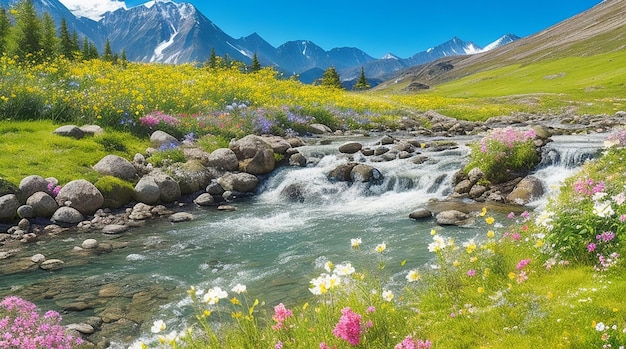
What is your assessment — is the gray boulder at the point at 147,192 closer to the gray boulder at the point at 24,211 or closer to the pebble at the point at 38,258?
the gray boulder at the point at 24,211

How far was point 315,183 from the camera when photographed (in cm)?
1805

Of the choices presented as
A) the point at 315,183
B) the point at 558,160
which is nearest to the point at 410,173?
the point at 315,183

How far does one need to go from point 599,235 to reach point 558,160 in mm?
12002

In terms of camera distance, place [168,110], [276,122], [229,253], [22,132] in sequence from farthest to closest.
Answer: [276,122] → [168,110] → [22,132] → [229,253]

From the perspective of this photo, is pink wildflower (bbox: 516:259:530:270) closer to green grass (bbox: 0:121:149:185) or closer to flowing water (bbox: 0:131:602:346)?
flowing water (bbox: 0:131:602:346)

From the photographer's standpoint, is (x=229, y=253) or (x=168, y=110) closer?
(x=229, y=253)

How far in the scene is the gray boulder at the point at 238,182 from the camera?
59.1 ft

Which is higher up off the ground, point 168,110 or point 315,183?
point 168,110

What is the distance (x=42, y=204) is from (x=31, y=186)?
90cm

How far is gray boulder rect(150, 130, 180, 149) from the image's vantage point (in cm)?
1983

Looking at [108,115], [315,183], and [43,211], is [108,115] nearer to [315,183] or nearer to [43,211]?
[43,211]

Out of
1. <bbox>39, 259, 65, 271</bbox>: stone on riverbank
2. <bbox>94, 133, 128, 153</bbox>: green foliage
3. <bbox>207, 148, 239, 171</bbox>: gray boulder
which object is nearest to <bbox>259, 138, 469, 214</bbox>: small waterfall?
<bbox>207, 148, 239, 171</bbox>: gray boulder

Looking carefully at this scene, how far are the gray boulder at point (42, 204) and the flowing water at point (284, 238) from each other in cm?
190

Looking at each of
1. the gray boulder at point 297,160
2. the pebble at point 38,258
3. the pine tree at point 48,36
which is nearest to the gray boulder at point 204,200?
the gray boulder at point 297,160
